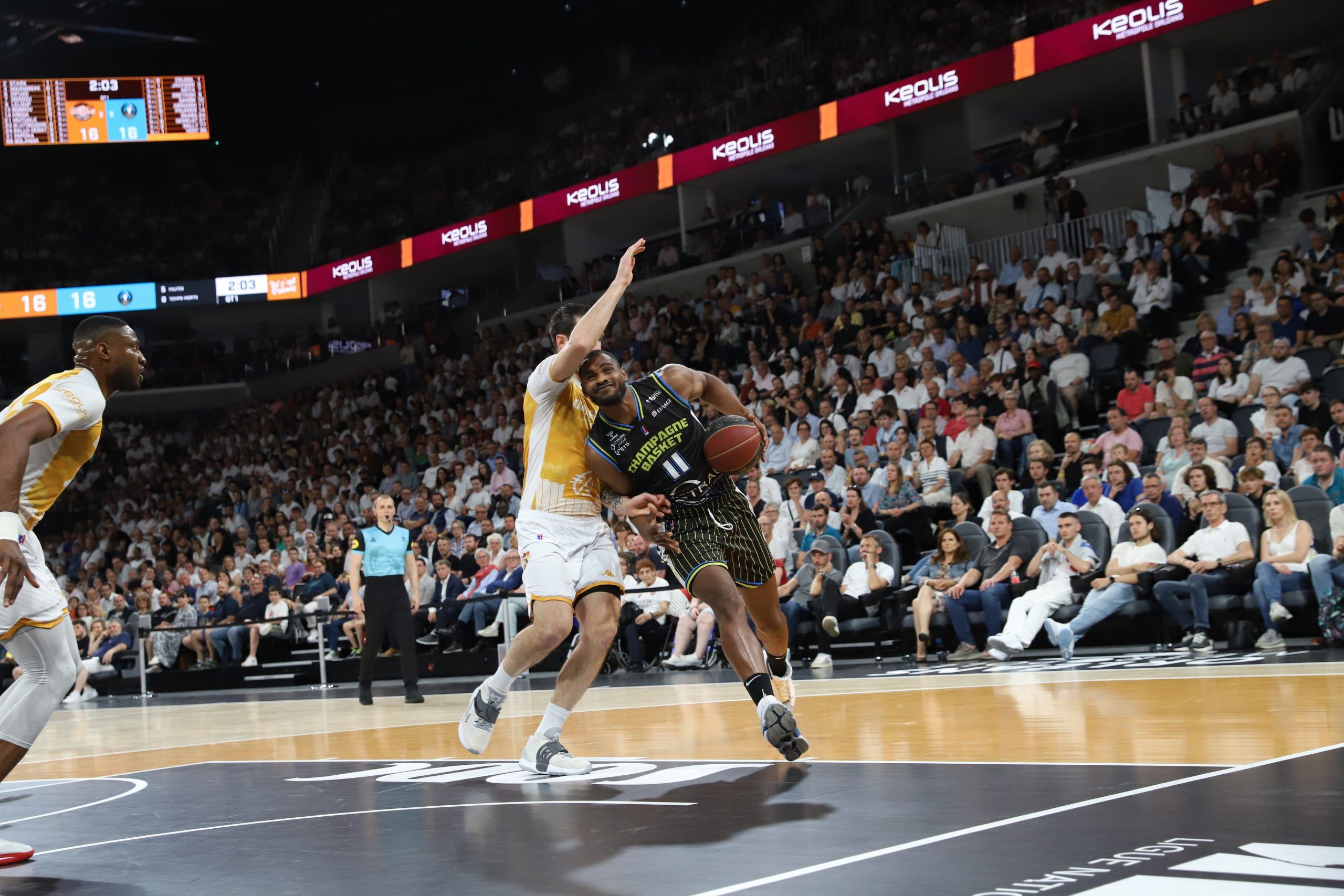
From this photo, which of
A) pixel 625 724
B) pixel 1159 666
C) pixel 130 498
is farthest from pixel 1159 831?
pixel 130 498

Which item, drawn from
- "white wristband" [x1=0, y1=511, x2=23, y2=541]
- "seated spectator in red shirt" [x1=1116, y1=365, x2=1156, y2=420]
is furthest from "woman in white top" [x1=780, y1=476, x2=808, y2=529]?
"white wristband" [x1=0, y1=511, x2=23, y2=541]

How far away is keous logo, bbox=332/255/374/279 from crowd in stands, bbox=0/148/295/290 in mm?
2738

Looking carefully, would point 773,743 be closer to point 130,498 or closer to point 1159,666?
point 1159,666

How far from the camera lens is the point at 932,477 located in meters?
12.0

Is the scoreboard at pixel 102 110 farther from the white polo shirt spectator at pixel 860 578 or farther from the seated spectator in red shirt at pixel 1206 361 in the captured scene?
the seated spectator in red shirt at pixel 1206 361

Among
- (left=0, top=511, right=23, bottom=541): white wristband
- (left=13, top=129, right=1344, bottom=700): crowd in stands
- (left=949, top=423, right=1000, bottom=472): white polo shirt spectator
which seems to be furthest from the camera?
(left=949, top=423, right=1000, bottom=472): white polo shirt spectator

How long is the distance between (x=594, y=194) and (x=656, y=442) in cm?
1931

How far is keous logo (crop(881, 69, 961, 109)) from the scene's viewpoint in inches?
A: 739

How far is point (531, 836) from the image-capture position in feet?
11.5

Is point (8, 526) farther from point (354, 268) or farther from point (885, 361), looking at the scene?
point (354, 268)

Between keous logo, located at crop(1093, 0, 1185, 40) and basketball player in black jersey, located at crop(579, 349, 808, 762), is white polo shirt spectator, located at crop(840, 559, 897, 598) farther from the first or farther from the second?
keous logo, located at crop(1093, 0, 1185, 40)

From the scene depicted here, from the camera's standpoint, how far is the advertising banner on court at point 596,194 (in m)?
22.8

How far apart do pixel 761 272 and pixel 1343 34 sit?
27.2ft

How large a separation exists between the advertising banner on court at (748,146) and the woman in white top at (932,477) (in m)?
9.68
